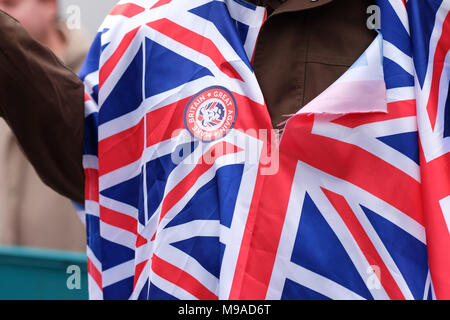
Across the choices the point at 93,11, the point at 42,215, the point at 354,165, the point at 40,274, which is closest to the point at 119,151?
the point at 354,165

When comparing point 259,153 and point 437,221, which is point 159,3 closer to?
point 259,153

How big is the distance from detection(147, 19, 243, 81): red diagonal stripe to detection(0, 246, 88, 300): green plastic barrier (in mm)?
907

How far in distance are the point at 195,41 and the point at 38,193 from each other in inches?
52.4

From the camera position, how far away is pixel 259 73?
3.88 feet

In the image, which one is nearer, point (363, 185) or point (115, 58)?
point (363, 185)

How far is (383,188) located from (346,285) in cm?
18

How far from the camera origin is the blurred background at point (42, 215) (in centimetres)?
191

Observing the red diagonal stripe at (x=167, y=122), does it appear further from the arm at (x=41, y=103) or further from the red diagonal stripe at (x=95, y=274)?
the red diagonal stripe at (x=95, y=274)

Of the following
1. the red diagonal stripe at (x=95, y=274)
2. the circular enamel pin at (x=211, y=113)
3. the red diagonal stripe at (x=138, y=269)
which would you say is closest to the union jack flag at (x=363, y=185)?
the circular enamel pin at (x=211, y=113)

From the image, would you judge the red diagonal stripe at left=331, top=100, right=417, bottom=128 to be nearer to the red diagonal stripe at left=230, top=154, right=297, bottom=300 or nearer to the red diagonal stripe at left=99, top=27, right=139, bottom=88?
the red diagonal stripe at left=230, top=154, right=297, bottom=300

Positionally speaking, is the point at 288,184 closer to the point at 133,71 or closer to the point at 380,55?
the point at 380,55

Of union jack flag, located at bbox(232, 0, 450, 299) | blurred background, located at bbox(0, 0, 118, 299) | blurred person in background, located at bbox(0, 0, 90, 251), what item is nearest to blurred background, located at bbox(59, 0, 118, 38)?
blurred background, located at bbox(0, 0, 118, 299)

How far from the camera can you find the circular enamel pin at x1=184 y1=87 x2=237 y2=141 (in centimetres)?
116
